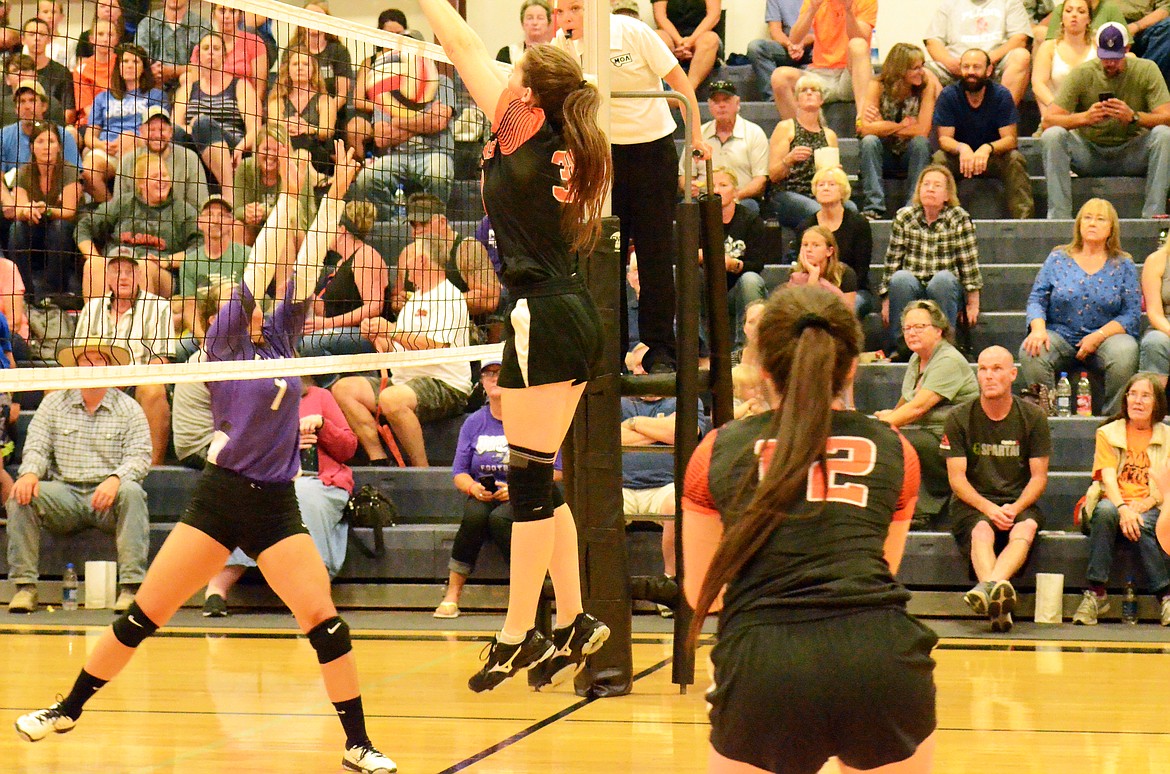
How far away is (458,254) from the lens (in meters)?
8.20

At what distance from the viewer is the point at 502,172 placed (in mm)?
4953

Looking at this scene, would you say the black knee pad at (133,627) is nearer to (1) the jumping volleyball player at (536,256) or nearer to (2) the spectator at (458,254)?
(1) the jumping volleyball player at (536,256)

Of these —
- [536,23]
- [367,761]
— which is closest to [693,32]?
[536,23]

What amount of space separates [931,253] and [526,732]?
19.0 feet

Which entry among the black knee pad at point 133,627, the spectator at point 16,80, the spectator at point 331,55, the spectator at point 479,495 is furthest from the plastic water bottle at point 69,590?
the black knee pad at point 133,627

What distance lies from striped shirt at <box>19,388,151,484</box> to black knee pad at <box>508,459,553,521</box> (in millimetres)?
5420

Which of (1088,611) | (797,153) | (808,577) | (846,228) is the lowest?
(1088,611)

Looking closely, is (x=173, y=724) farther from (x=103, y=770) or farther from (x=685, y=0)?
(x=685, y=0)

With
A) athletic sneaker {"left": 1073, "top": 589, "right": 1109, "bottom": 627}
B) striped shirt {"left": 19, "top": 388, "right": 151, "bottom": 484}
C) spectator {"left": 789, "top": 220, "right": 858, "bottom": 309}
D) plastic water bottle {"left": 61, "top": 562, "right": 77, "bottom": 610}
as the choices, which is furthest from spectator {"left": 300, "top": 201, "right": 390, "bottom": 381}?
athletic sneaker {"left": 1073, "top": 589, "right": 1109, "bottom": 627}

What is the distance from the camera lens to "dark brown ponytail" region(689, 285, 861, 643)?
3029mm

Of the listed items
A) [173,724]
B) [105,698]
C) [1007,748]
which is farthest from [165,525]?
[1007,748]

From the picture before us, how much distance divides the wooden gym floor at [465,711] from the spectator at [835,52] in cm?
596

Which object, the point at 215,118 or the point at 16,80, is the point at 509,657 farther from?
the point at 16,80

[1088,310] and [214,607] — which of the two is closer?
[214,607]
